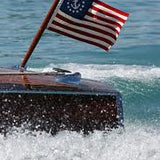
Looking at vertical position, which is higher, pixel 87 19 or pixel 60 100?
pixel 87 19

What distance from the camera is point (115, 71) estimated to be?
1075cm

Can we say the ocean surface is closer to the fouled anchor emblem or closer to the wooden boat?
the wooden boat

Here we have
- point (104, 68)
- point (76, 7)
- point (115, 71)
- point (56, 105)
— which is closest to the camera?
point (56, 105)

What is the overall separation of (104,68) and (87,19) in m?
4.16

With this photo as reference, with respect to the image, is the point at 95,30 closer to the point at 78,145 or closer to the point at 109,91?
the point at 109,91

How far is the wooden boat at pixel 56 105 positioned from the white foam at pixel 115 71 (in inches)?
129

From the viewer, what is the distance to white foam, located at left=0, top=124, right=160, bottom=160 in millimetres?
6566

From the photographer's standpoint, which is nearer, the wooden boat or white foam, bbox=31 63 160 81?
the wooden boat

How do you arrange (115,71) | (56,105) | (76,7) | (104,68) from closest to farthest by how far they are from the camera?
(56,105)
(76,7)
(115,71)
(104,68)

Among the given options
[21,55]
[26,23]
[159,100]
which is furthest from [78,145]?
[26,23]

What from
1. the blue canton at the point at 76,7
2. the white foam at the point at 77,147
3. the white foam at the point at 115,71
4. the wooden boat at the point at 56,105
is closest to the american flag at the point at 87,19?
the blue canton at the point at 76,7

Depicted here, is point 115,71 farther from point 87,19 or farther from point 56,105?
point 56,105

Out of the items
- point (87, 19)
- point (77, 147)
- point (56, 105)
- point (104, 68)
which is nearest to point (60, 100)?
point (56, 105)

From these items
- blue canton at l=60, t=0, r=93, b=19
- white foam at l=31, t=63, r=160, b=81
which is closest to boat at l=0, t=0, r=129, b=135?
blue canton at l=60, t=0, r=93, b=19
